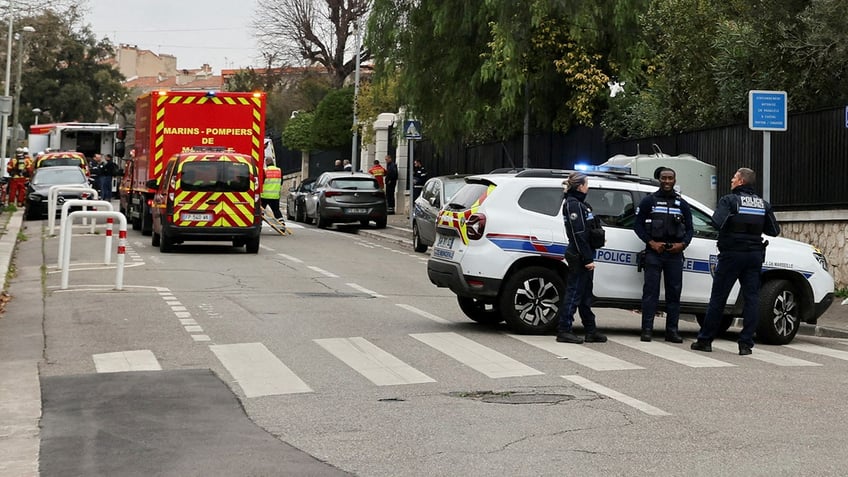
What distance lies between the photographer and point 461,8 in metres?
30.0

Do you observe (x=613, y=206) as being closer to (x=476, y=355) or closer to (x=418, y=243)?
Answer: (x=476, y=355)

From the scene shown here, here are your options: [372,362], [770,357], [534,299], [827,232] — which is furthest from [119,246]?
[827,232]

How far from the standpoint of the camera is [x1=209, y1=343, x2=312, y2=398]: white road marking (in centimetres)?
1000

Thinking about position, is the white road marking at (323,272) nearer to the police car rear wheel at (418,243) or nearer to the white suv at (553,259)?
the police car rear wheel at (418,243)

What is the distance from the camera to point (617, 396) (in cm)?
977

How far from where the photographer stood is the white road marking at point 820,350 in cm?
1325

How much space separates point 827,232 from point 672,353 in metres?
8.40

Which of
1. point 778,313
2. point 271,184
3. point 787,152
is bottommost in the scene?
point 778,313

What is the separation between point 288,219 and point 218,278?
77.5 ft

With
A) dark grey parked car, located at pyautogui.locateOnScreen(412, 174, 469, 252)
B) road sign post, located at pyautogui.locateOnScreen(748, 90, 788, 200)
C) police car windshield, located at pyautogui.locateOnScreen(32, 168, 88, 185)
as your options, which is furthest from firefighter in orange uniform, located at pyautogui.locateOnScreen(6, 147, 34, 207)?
road sign post, located at pyautogui.locateOnScreen(748, 90, 788, 200)

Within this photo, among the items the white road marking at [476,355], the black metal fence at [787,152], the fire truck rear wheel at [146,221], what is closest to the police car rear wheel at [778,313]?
the white road marking at [476,355]

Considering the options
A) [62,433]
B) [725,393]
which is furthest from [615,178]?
[62,433]

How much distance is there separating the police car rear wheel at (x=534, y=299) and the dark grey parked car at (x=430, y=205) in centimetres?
1206

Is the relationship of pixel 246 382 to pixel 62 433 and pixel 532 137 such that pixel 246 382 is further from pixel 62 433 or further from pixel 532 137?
pixel 532 137
